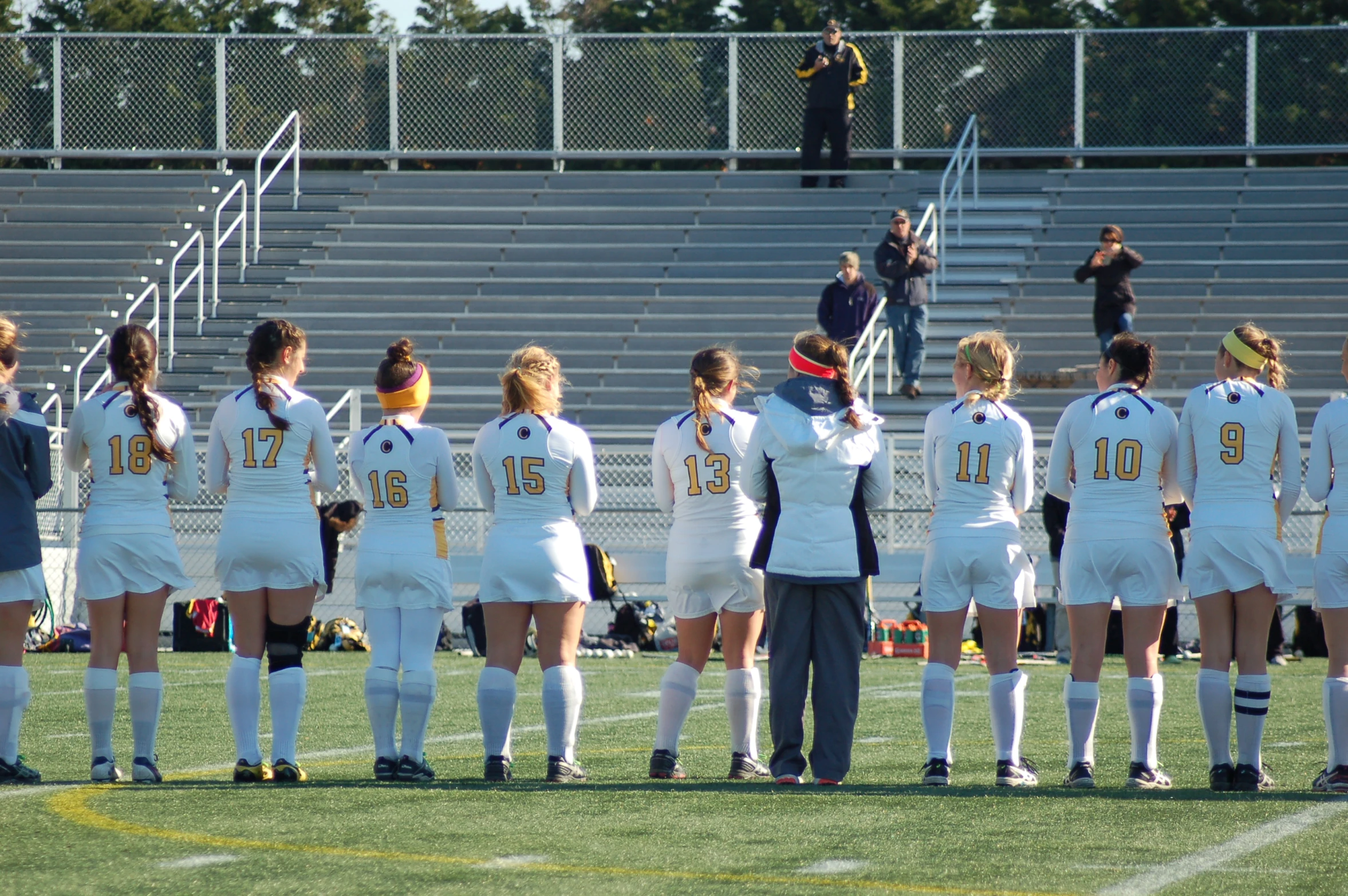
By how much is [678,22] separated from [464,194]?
13707mm

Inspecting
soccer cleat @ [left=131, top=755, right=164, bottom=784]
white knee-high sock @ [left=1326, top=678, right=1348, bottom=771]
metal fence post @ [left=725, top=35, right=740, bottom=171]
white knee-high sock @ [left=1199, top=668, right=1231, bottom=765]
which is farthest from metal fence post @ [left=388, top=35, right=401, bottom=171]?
white knee-high sock @ [left=1326, top=678, right=1348, bottom=771]

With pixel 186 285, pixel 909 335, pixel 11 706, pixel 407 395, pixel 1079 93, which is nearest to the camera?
pixel 11 706

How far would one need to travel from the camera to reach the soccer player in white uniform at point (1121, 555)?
6438 mm

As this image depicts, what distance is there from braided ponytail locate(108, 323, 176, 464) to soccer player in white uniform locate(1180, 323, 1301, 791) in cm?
410

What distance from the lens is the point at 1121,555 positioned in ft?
21.1

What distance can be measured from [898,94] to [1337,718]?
16.8m

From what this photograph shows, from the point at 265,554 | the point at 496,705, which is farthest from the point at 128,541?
the point at 496,705

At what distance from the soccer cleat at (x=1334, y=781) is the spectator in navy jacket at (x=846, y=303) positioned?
1062cm

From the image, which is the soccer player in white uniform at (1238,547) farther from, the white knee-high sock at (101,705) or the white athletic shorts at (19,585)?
the white athletic shorts at (19,585)

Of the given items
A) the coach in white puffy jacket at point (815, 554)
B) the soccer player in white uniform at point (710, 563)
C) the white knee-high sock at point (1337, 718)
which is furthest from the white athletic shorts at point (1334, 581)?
the soccer player in white uniform at point (710, 563)

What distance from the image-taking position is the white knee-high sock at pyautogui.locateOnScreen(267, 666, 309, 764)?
649 cm

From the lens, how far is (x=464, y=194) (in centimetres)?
2264

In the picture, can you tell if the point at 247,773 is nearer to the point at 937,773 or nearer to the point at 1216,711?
the point at 937,773

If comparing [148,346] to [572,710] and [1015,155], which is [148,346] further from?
[1015,155]
